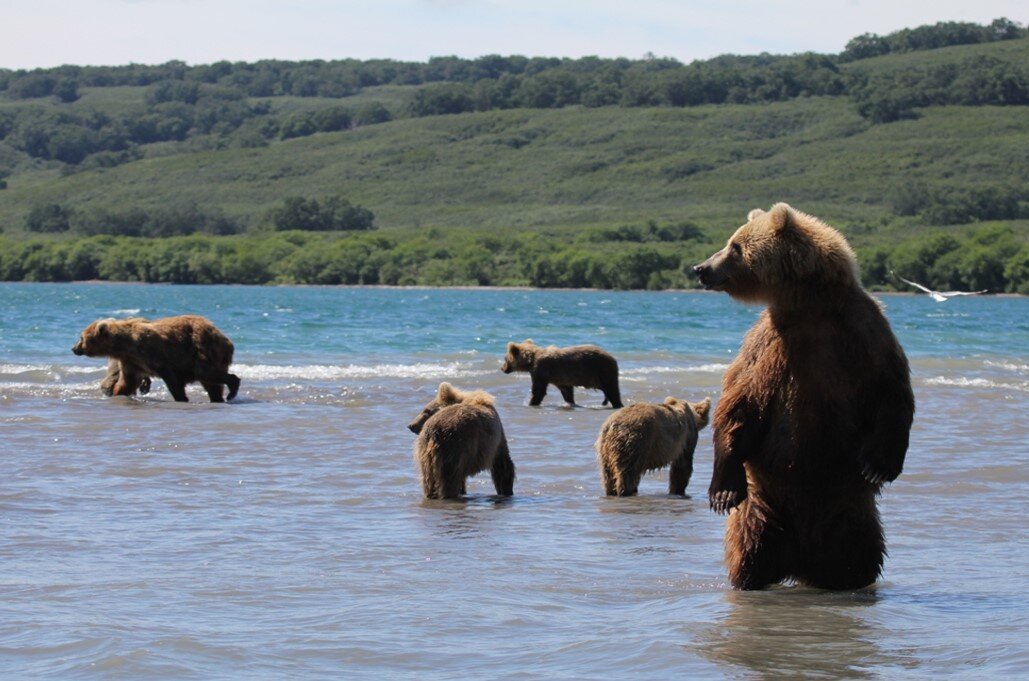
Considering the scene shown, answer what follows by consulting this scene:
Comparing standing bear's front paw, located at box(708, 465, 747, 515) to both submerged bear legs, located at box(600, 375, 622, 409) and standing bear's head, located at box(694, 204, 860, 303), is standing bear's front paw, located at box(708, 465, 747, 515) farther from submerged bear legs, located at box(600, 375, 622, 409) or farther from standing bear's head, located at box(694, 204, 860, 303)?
submerged bear legs, located at box(600, 375, 622, 409)

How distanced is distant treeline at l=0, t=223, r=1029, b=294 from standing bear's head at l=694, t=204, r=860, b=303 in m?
80.1

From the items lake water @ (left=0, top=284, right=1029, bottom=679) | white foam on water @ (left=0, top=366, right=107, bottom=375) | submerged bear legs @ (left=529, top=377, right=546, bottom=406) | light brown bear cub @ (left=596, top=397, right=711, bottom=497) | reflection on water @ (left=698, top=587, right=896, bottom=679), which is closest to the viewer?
reflection on water @ (left=698, top=587, right=896, bottom=679)

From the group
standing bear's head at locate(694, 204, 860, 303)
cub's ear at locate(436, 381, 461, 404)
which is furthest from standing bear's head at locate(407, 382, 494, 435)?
standing bear's head at locate(694, 204, 860, 303)

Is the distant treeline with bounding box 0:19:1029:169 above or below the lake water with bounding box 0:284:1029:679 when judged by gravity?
above

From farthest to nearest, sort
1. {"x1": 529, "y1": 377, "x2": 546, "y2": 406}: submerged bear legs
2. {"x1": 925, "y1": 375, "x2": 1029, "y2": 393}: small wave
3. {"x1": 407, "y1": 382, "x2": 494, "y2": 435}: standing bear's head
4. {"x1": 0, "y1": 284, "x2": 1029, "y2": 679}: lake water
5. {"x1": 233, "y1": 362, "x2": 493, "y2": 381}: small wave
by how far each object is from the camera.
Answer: {"x1": 233, "y1": 362, "x2": 493, "y2": 381}: small wave
{"x1": 925, "y1": 375, "x2": 1029, "y2": 393}: small wave
{"x1": 529, "y1": 377, "x2": 546, "y2": 406}: submerged bear legs
{"x1": 407, "y1": 382, "x2": 494, "y2": 435}: standing bear's head
{"x1": 0, "y1": 284, "x2": 1029, "y2": 679}: lake water

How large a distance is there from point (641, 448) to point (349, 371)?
15.5 meters

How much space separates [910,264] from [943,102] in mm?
70419

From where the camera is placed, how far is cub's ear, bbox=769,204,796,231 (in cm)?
688

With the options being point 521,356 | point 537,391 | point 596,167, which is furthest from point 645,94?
point 537,391

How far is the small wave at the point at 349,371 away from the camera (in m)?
25.0

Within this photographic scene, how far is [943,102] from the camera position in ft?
493

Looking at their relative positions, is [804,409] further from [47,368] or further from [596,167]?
[596,167]

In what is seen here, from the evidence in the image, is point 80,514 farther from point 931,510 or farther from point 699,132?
point 699,132

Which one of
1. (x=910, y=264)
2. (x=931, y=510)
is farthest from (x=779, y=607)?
(x=910, y=264)
